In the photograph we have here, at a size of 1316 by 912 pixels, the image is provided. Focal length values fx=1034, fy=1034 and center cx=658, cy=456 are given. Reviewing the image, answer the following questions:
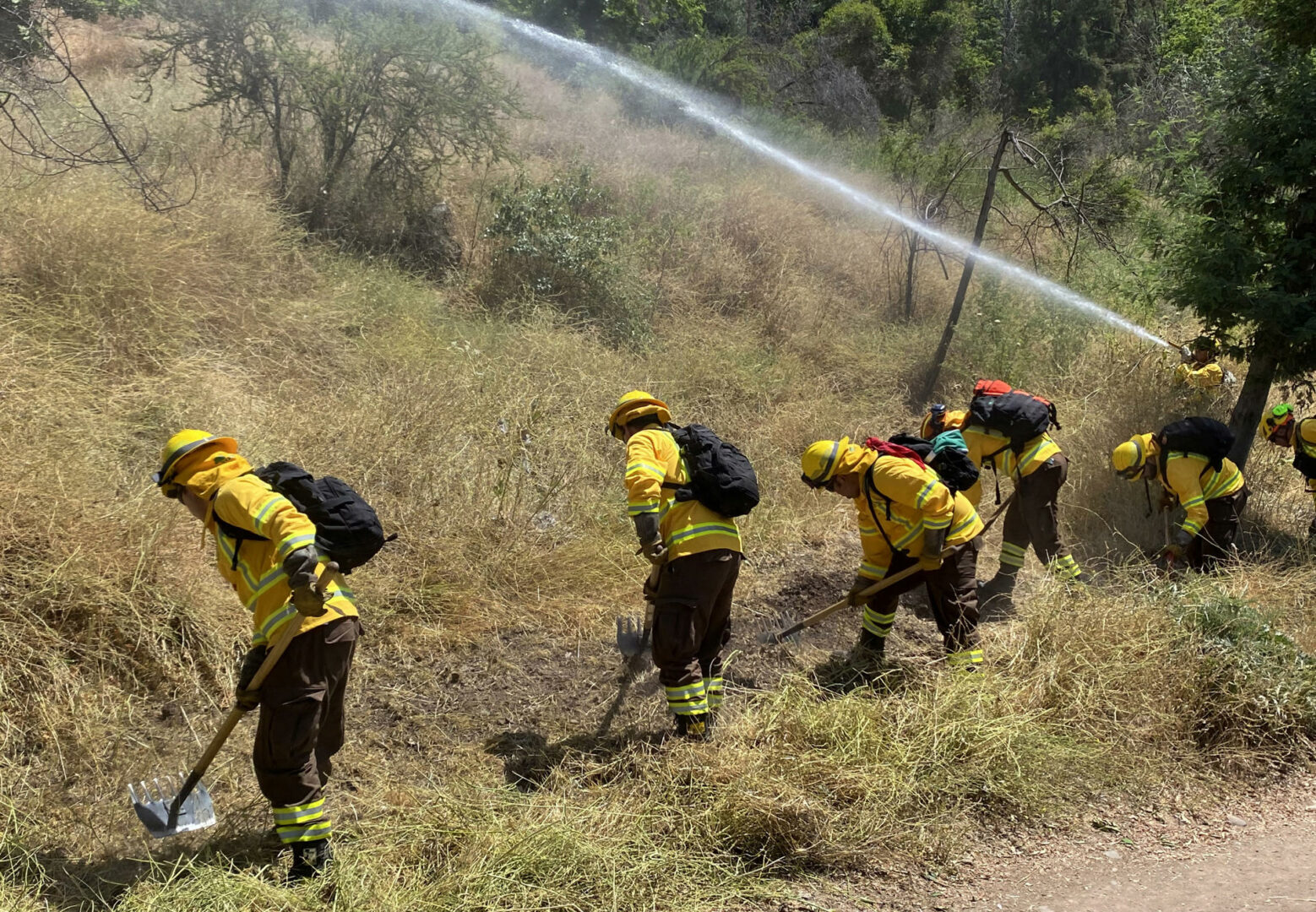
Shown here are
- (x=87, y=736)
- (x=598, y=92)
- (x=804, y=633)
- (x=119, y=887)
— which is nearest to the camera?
(x=119, y=887)

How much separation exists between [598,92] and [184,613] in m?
13.2

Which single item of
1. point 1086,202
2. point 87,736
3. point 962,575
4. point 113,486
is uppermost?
point 1086,202

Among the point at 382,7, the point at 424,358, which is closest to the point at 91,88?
the point at 382,7

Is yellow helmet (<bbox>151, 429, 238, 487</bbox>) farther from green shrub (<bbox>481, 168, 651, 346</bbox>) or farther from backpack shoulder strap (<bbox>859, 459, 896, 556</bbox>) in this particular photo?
green shrub (<bbox>481, 168, 651, 346</bbox>)

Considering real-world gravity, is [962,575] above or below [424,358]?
above

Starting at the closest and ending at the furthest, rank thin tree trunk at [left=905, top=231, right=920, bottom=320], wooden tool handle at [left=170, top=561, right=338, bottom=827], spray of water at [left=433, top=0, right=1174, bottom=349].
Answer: wooden tool handle at [left=170, top=561, right=338, bottom=827] → spray of water at [left=433, top=0, right=1174, bottom=349] → thin tree trunk at [left=905, top=231, right=920, bottom=320]

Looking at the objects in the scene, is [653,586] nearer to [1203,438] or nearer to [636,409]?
[636,409]

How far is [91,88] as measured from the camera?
429 inches

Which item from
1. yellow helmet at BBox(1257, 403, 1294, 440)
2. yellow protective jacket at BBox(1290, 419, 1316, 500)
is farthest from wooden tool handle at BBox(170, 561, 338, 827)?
yellow helmet at BBox(1257, 403, 1294, 440)

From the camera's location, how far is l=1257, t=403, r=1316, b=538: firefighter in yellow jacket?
22.8 feet

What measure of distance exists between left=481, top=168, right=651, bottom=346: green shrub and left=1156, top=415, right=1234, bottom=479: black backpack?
4.70m

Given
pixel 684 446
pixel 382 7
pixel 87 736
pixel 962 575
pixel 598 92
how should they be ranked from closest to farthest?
1. pixel 87 736
2. pixel 684 446
3. pixel 962 575
4. pixel 382 7
5. pixel 598 92

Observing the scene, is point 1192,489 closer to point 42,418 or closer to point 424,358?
point 424,358

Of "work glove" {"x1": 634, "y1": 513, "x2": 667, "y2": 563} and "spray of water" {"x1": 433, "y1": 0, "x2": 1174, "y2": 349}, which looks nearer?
"work glove" {"x1": 634, "y1": 513, "x2": 667, "y2": 563}
